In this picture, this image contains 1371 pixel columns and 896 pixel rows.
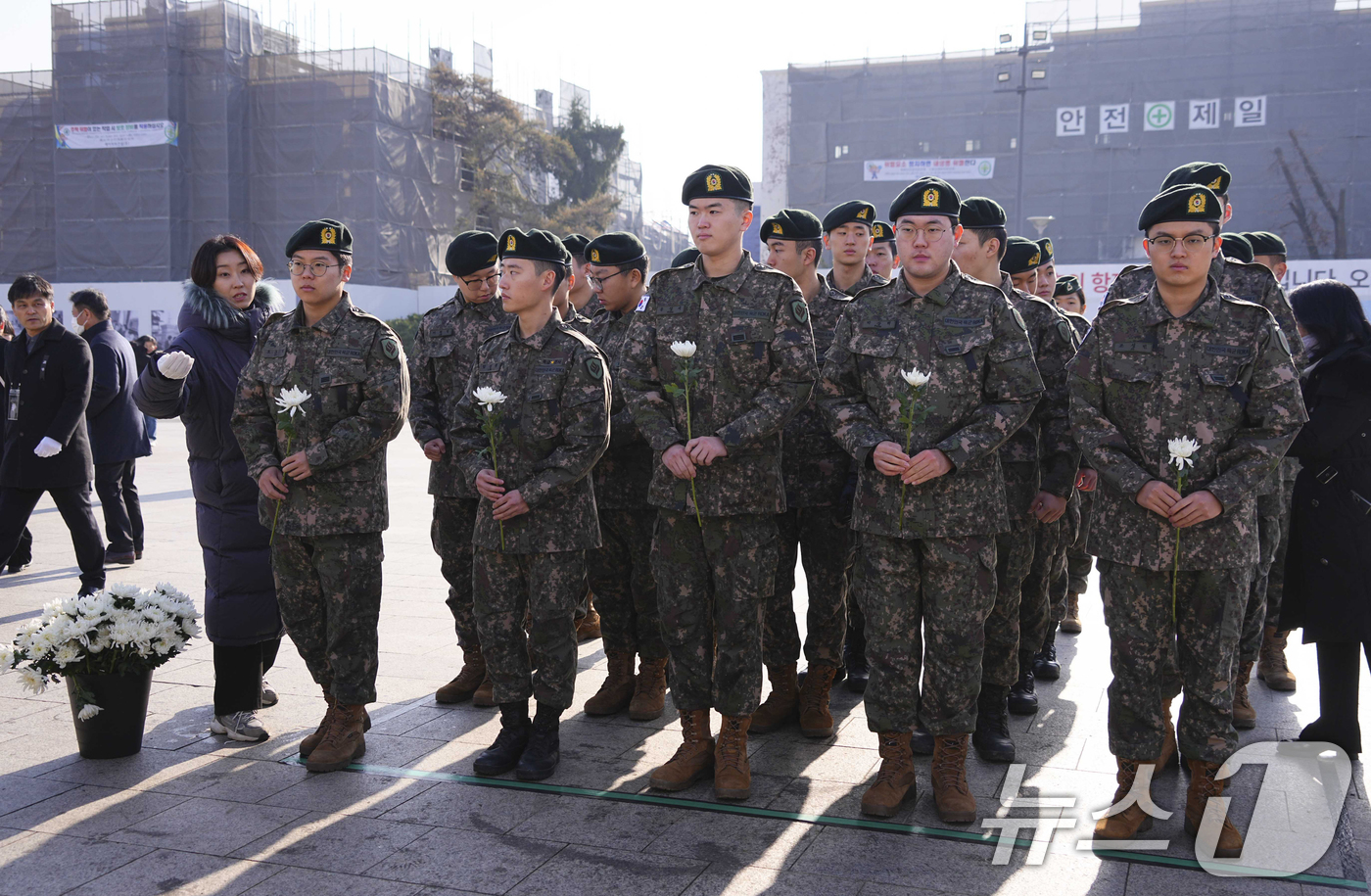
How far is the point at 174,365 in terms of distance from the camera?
4.43 meters

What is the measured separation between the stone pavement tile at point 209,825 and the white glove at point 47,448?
367 cm

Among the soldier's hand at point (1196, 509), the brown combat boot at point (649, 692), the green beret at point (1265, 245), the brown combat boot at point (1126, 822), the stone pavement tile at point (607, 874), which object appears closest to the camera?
the stone pavement tile at point (607, 874)

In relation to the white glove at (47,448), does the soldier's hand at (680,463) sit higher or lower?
higher

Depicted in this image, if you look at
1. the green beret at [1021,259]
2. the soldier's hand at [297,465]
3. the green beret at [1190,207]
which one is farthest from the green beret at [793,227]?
the soldier's hand at [297,465]

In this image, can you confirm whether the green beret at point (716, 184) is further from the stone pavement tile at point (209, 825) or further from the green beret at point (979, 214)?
the stone pavement tile at point (209, 825)

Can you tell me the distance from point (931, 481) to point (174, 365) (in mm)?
2997

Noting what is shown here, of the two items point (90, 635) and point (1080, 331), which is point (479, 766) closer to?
point (90, 635)

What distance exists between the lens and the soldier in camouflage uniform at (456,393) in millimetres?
5410

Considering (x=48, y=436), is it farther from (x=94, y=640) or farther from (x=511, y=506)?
(x=511, y=506)

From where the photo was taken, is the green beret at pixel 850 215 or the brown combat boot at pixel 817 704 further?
the green beret at pixel 850 215

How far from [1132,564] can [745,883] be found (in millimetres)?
1654

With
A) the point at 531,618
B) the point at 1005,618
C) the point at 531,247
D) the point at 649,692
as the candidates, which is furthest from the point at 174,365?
the point at 1005,618

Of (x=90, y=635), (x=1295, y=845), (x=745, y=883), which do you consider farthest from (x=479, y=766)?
(x=1295, y=845)

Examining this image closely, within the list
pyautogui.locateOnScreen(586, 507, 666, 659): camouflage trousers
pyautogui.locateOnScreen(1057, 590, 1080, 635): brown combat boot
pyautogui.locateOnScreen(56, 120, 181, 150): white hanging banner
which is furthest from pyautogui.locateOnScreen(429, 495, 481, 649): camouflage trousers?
pyautogui.locateOnScreen(56, 120, 181, 150): white hanging banner
